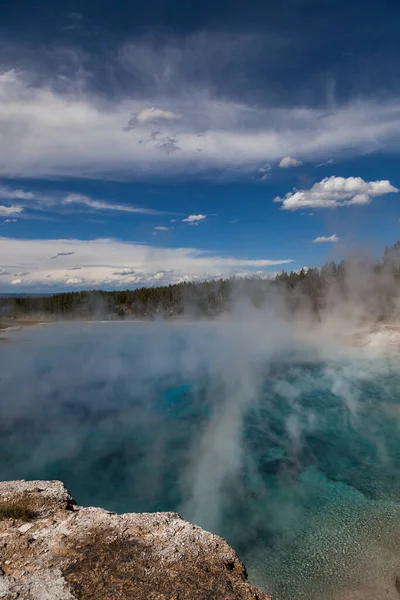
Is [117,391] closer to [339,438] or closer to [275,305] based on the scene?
[339,438]

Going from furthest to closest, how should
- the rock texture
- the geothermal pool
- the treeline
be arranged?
the treeline < the geothermal pool < the rock texture

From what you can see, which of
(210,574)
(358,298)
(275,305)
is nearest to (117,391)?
(210,574)

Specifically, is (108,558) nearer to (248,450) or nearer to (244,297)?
(248,450)

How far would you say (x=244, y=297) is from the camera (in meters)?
57.8

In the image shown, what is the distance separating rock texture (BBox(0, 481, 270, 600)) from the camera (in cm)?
364

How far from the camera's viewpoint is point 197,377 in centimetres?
1875

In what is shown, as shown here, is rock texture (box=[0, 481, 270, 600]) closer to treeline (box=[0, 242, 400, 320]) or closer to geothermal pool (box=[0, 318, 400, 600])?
geothermal pool (box=[0, 318, 400, 600])

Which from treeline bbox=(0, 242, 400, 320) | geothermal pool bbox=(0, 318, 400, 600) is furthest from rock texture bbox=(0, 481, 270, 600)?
treeline bbox=(0, 242, 400, 320)

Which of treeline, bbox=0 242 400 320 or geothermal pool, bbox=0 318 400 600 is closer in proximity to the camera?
geothermal pool, bbox=0 318 400 600

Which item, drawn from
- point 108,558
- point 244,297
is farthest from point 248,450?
point 244,297

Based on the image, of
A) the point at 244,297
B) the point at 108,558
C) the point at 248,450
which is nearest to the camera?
the point at 108,558

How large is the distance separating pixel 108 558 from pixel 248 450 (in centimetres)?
710

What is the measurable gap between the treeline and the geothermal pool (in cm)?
1942

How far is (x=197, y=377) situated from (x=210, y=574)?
48.6 feet
